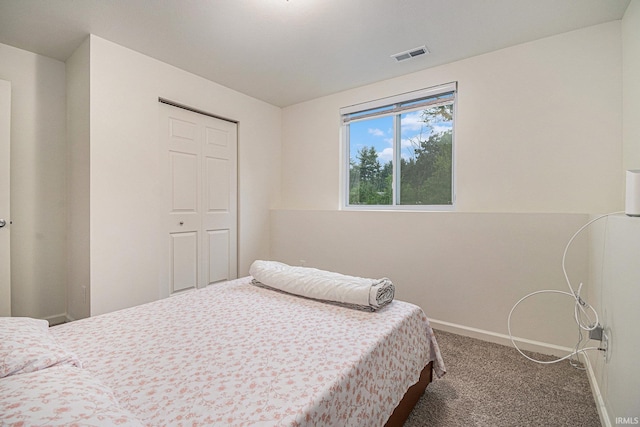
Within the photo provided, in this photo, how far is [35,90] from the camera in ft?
8.46

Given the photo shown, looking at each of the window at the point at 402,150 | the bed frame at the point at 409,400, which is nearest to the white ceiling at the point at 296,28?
the window at the point at 402,150

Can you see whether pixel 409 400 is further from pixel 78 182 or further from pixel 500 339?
pixel 78 182

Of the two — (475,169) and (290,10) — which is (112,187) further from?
(475,169)

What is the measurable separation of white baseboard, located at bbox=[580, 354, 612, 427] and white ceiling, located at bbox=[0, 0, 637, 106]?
7.65 feet

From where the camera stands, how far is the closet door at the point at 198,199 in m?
2.95

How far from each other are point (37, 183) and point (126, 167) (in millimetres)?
854

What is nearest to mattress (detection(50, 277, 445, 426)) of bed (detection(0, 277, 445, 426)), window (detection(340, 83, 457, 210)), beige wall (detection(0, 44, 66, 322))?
bed (detection(0, 277, 445, 426))

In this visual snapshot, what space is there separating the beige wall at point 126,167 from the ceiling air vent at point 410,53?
6.59 ft

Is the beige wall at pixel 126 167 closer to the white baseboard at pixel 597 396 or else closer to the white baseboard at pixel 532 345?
the white baseboard at pixel 532 345

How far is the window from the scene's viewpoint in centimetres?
284

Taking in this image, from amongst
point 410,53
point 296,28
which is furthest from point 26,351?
point 410,53

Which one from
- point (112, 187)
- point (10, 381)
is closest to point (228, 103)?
point (112, 187)

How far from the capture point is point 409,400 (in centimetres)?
144

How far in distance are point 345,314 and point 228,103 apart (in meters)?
2.87
